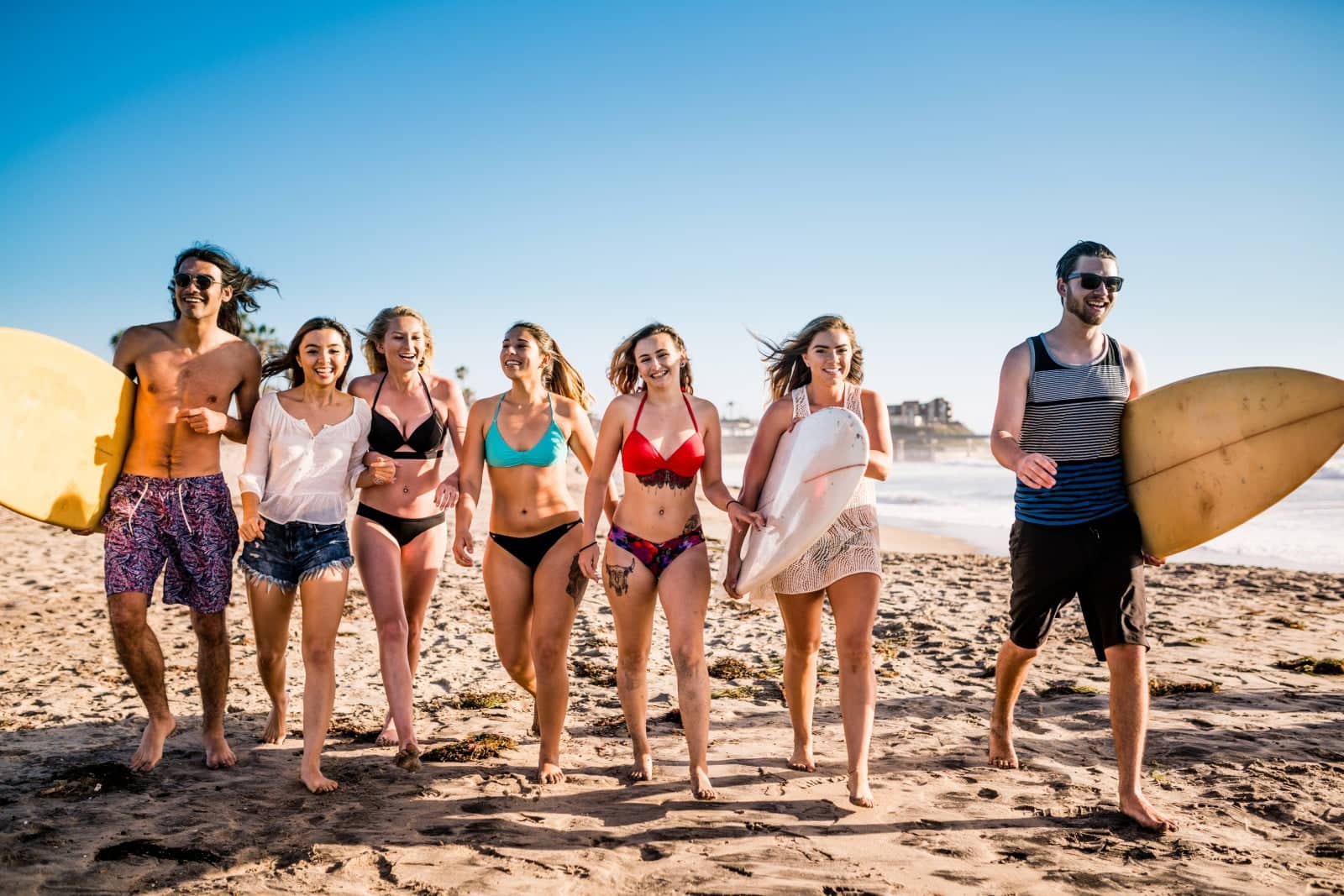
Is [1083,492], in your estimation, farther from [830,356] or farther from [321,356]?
[321,356]

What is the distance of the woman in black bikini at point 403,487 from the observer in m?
4.09

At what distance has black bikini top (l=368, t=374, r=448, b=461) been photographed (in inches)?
170

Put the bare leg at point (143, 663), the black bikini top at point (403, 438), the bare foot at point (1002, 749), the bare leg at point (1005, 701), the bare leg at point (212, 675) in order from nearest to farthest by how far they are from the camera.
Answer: the bare leg at point (1005, 701)
the bare leg at point (143, 663)
the bare foot at point (1002, 749)
the bare leg at point (212, 675)
the black bikini top at point (403, 438)

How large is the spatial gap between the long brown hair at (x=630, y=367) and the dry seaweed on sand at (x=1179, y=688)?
3431mm

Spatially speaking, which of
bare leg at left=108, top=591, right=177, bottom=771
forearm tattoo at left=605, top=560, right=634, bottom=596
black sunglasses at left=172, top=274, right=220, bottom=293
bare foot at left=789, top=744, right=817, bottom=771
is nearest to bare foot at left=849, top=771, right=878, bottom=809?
bare foot at left=789, top=744, right=817, bottom=771

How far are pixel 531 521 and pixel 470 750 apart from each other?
1.20 m

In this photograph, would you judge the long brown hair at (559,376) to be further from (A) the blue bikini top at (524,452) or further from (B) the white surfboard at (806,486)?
(B) the white surfboard at (806,486)

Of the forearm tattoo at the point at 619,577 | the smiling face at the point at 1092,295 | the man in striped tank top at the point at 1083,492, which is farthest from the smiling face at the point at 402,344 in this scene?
the smiling face at the point at 1092,295

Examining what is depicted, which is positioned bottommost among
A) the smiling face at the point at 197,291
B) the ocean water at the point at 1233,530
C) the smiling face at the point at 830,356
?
the ocean water at the point at 1233,530

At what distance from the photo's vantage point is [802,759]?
4.03m

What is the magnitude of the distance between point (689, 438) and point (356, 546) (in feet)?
5.60

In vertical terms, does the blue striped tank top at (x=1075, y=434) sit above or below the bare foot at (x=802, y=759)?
above

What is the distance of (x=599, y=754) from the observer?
4273 millimetres

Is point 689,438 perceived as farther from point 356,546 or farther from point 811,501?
point 356,546
